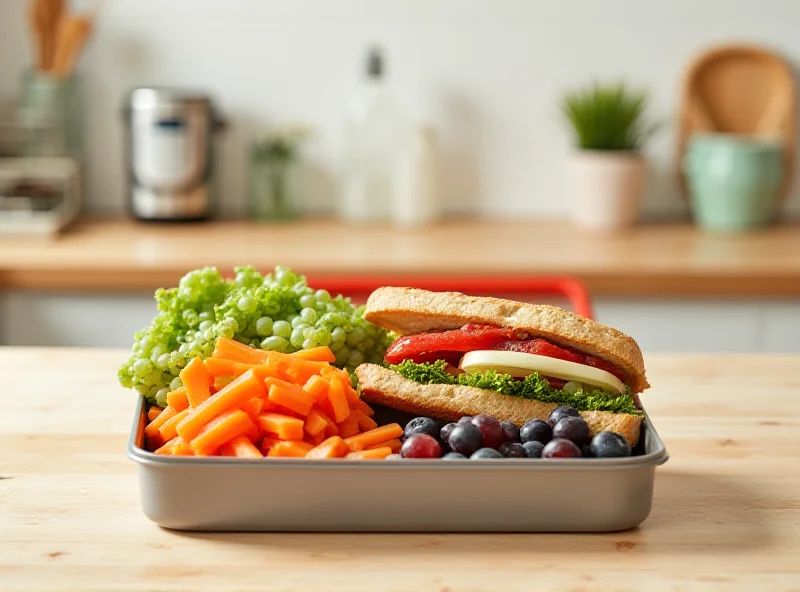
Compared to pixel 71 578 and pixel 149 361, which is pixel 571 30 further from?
pixel 71 578

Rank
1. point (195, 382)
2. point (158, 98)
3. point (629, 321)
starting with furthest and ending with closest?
point (158, 98), point (629, 321), point (195, 382)

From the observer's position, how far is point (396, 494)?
0.98 m

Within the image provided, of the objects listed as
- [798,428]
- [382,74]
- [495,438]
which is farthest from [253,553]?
[382,74]

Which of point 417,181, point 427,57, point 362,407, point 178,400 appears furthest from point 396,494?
point 427,57

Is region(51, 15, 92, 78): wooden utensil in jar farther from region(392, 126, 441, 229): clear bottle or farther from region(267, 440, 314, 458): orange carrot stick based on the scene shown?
region(267, 440, 314, 458): orange carrot stick

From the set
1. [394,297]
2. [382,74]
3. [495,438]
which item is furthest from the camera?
[382,74]

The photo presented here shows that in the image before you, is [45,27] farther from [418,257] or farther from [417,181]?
[418,257]

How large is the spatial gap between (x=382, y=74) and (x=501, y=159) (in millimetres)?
408

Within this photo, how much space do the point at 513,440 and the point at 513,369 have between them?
0.29 feet

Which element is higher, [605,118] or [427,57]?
[427,57]

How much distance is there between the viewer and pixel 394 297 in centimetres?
117

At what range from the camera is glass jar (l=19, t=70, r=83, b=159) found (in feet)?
9.48

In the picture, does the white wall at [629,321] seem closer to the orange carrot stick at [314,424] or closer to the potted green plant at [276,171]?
the potted green plant at [276,171]

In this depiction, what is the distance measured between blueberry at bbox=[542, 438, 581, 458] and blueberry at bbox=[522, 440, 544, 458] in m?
0.01
